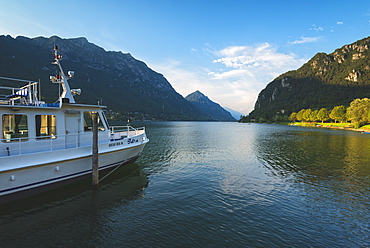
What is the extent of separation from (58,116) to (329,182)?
2394 centimetres

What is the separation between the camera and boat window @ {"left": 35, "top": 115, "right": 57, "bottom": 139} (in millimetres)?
12864

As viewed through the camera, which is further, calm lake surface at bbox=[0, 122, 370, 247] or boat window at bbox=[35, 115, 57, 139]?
boat window at bbox=[35, 115, 57, 139]

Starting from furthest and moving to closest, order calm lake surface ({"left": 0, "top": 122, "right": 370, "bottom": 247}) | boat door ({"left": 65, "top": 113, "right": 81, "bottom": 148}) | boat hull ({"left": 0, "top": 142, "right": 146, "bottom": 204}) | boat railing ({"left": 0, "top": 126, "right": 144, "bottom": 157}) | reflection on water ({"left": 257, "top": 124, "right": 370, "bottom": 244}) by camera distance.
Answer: boat door ({"left": 65, "top": 113, "right": 81, "bottom": 148}) < boat railing ({"left": 0, "top": 126, "right": 144, "bottom": 157}) < boat hull ({"left": 0, "top": 142, "right": 146, "bottom": 204}) < reflection on water ({"left": 257, "top": 124, "right": 370, "bottom": 244}) < calm lake surface ({"left": 0, "top": 122, "right": 370, "bottom": 247})

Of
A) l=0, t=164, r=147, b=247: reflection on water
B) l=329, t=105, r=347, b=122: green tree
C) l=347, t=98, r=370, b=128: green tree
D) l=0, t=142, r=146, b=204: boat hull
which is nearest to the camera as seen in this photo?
l=0, t=164, r=147, b=247: reflection on water

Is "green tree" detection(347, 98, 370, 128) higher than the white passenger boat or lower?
higher

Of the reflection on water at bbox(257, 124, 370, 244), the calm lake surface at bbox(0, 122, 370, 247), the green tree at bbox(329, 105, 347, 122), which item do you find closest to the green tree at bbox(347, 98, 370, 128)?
the green tree at bbox(329, 105, 347, 122)

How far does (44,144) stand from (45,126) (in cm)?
136

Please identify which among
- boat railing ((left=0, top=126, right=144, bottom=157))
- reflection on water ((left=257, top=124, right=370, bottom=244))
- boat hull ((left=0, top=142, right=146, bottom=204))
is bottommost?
reflection on water ((left=257, top=124, right=370, bottom=244))

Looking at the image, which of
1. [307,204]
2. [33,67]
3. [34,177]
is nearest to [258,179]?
[307,204]

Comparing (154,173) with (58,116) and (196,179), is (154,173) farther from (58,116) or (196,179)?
(58,116)

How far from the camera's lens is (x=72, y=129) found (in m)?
14.5

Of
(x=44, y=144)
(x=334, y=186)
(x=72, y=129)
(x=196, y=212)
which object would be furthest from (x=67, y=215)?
(x=334, y=186)

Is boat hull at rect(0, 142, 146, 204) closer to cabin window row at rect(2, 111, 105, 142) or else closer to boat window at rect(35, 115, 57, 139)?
cabin window row at rect(2, 111, 105, 142)

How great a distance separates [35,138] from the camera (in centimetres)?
1257
